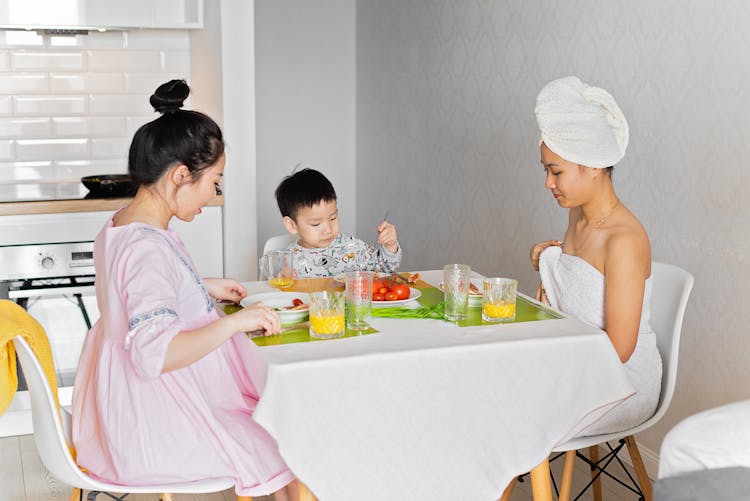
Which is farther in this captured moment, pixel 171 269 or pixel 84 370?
pixel 84 370

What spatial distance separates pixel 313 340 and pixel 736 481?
0.92m

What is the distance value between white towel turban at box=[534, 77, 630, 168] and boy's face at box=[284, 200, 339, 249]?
770 mm

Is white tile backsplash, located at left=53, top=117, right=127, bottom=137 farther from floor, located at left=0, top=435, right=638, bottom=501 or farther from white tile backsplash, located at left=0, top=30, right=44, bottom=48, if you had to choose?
floor, located at left=0, top=435, right=638, bottom=501

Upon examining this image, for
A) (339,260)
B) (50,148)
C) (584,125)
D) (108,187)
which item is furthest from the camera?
(50,148)

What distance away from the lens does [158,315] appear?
179 cm

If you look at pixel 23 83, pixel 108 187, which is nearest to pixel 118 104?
pixel 23 83

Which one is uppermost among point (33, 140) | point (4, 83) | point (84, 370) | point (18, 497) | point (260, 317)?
point (4, 83)

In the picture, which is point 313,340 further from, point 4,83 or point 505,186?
point 4,83

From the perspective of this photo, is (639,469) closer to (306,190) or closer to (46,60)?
(306,190)

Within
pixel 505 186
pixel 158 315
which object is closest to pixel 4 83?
pixel 505 186

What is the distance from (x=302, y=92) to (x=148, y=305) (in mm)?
3809

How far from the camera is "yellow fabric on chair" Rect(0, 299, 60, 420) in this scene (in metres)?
1.77

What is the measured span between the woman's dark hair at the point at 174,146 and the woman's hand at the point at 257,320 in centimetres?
35

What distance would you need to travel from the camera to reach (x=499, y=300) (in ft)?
6.78
